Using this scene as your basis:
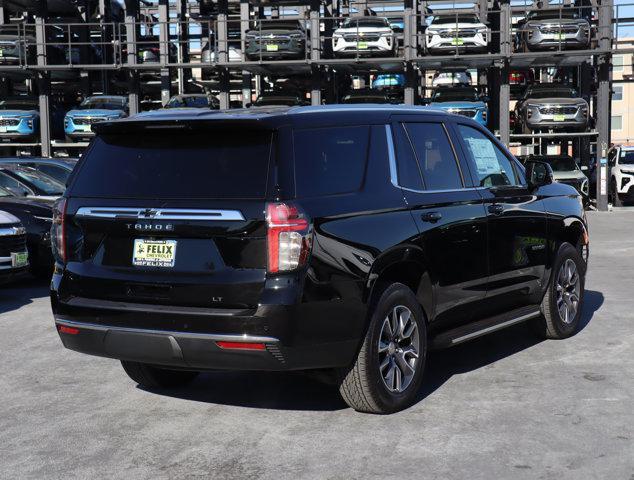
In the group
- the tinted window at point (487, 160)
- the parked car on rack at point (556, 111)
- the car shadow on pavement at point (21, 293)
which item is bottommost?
the car shadow on pavement at point (21, 293)

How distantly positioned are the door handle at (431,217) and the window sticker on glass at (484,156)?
868mm

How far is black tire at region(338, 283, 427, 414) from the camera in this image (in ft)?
16.5

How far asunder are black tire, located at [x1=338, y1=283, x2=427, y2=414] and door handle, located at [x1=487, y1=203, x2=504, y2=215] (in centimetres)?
119

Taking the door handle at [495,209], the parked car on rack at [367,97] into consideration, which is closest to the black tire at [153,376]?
the door handle at [495,209]

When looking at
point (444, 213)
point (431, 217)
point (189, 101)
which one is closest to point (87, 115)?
point (189, 101)

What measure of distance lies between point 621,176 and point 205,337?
25.1 meters

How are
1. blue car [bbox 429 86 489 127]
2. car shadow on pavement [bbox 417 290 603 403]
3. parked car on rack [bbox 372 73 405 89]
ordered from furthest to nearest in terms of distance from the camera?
parked car on rack [bbox 372 73 405 89] → blue car [bbox 429 86 489 127] → car shadow on pavement [bbox 417 290 603 403]

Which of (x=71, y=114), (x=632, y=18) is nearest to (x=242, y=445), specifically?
(x=71, y=114)

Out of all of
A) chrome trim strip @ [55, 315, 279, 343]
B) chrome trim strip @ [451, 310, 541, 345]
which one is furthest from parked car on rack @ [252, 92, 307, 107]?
chrome trim strip @ [55, 315, 279, 343]

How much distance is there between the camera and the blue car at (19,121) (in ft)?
90.5

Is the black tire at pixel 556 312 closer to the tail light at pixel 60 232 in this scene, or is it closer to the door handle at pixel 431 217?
the door handle at pixel 431 217

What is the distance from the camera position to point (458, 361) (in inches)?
262

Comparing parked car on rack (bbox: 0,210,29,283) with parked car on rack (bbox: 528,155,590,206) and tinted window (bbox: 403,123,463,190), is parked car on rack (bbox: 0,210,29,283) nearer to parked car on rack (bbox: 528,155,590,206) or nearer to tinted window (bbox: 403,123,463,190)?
tinted window (bbox: 403,123,463,190)

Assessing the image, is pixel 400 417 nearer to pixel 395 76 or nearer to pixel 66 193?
pixel 66 193
